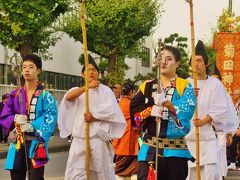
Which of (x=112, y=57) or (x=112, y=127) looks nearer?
(x=112, y=127)

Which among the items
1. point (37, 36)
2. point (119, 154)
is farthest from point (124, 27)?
point (119, 154)

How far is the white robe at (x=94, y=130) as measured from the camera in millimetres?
8062

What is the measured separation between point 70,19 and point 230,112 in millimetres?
28976

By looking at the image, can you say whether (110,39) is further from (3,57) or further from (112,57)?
(3,57)

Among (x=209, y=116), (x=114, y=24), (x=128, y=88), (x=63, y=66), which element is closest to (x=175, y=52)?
(x=209, y=116)

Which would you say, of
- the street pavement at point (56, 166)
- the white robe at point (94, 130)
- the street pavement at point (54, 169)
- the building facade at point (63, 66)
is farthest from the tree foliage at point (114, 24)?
the white robe at point (94, 130)

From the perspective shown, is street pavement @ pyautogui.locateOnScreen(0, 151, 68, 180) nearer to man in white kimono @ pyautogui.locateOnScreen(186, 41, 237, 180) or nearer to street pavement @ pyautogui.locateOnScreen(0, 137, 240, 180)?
street pavement @ pyautogui.locateOnScreen(0, 137, 240, 180)

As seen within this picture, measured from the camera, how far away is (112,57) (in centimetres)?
3794

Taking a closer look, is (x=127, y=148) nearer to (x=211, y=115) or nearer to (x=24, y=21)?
(x=211, y=115)

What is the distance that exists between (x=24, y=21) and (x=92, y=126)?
1799 centimetres

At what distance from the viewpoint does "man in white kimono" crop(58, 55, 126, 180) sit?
Answer: 26.4 ft

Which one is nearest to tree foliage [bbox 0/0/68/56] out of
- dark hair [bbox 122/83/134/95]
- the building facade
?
the building facade

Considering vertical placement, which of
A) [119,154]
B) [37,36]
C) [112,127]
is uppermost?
[37,36]

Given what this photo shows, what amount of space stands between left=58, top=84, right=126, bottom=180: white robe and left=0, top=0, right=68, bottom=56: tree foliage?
17434mm
